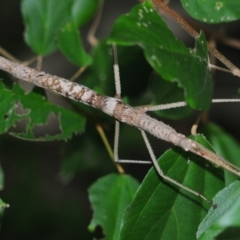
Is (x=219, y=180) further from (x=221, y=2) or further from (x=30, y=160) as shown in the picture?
(x=30, y=160)

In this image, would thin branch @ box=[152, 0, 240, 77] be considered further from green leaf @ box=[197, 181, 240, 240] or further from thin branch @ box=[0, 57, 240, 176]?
green leaf @ box=[197, 181, 240, 240]

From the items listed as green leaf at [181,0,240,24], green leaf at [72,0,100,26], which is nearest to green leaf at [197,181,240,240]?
green leaf at [181,0,240,24]

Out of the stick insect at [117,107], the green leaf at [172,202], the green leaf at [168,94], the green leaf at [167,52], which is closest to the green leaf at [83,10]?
the stick insect at [117,107]

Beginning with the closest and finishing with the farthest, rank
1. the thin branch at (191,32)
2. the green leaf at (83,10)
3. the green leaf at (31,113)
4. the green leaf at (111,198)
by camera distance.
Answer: the thin branch at (191,32), the green leaf at (31,113), the green leaf at (111,198), the green leaf at (83,10)

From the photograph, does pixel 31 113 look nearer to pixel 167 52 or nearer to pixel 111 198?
pixel 111 198

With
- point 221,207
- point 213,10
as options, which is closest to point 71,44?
point 213,10

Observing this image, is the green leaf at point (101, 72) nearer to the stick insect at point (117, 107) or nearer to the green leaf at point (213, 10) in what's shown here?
the stick insect at point (117, 107)

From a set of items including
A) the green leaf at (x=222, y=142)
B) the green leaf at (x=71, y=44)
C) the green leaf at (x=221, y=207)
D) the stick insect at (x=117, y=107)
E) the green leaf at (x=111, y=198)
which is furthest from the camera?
the green leaf at (x=222, y=142)
